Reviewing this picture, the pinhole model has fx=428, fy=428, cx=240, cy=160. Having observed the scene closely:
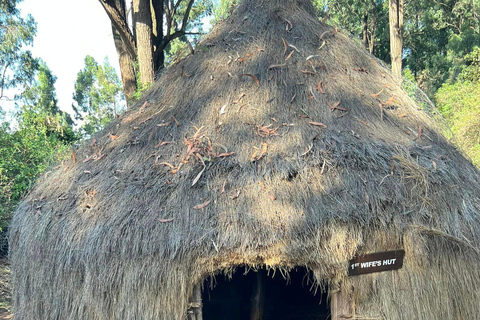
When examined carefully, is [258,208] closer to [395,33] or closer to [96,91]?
[395,33]

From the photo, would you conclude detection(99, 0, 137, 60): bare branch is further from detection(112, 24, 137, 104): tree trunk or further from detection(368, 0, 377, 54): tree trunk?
detection(368, 0, 377, 54): tree trunk

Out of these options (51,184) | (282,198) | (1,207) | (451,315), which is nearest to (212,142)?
(282,198)

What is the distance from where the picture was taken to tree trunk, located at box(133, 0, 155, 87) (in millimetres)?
7945

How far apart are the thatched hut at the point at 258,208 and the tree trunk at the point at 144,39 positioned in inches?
121

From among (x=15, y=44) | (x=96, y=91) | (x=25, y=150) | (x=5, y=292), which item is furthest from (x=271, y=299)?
(x=96, y=91)

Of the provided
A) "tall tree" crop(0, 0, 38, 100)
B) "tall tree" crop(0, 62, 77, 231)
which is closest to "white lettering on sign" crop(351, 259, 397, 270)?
"tall tree" crop(0, 62, 77, 231)

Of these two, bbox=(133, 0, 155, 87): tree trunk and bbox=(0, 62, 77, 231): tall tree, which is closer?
bbox=(133, 0, 155, 87): tree trunk

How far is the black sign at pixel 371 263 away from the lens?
390 centimetres

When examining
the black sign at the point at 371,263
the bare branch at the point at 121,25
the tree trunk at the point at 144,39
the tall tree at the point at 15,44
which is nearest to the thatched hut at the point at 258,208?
the black sign at the point at 371,263

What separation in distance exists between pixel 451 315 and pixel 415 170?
4.64ft

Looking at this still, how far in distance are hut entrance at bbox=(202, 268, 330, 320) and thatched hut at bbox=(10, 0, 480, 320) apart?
273 centimetres

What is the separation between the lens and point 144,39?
26.3ft

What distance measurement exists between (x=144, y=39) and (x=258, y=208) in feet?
17.4

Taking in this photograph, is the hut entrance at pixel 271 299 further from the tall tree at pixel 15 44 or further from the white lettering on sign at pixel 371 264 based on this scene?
the tall tree at pixel 15 44
